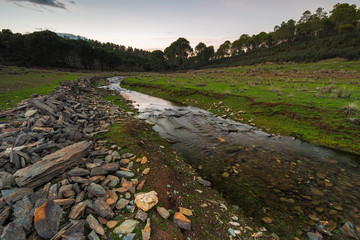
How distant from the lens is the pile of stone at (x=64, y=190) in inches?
121

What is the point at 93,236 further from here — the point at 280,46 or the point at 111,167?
the point at 280,46

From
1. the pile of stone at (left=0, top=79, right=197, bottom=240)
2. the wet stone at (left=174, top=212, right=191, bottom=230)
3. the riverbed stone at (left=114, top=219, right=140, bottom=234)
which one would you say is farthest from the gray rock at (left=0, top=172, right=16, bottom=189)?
the wet stone at (left=174, top=212, right=191, bottom=230)

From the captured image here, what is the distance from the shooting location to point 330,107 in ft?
41.3

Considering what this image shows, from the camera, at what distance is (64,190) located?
3.96m

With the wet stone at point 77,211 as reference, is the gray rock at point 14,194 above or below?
above

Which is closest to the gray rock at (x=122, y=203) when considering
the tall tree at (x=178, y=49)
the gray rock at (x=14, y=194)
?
the gray rock at (x=14, y=194)

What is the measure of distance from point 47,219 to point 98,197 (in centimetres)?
106

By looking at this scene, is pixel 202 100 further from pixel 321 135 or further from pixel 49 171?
pixel 49 171

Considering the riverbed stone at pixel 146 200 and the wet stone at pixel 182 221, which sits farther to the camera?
the riverbed stone at pixel 146 200

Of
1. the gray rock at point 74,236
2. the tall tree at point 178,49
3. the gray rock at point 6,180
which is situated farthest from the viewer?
the tall tree at point 178,49

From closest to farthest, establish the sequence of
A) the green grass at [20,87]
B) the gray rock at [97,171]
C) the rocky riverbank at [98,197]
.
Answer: the rocky riverbank at [98,197]
the gray rock at [97,171]
the green grass at [20,87]

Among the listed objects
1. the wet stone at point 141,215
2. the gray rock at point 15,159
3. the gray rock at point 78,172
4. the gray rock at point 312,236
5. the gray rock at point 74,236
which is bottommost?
the gray rock at point 312,236

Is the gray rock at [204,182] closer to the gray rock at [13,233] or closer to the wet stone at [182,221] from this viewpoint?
the wet stone at [182,221]

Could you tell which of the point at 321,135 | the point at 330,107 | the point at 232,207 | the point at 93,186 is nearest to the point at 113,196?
the point at 93,186
